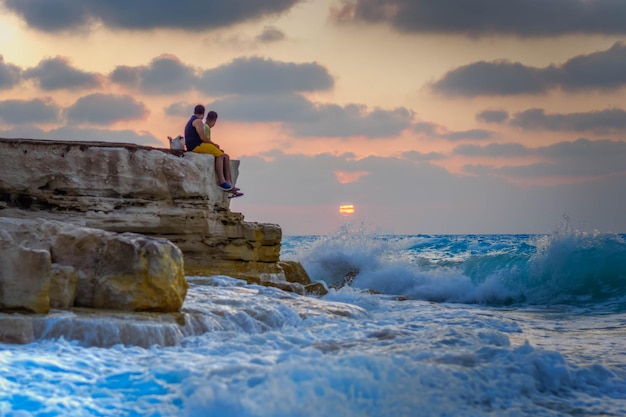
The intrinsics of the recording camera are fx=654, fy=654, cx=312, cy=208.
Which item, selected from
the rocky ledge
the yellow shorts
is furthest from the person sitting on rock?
the rocky ledge

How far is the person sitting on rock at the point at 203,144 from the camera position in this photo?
12352 millimetres

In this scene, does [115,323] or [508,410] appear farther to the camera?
[115,323]

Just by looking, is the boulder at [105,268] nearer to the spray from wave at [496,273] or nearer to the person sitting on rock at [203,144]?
the person sitting on rock at [203,144]

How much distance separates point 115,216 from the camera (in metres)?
11.0

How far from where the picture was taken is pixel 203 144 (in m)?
12.4

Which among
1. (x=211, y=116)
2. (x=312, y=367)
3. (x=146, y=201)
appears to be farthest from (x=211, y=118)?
(x=312, y=367)

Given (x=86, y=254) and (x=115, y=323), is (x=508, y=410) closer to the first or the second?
(x=115, y=323)

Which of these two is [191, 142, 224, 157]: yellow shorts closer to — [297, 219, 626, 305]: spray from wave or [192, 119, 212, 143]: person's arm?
[192, 119, 212, 143]: person's arm

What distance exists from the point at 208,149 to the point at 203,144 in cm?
14

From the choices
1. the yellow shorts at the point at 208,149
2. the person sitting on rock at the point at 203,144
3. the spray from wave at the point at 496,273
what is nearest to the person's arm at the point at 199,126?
the person sitting on rock at the point at 203,144

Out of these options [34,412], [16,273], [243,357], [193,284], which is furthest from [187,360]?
[193,284]

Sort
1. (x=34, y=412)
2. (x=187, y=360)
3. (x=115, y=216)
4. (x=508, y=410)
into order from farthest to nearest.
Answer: (x=115, y=216) → (x=187, y=360) → (x=508, y=410) → (x=34, y=412)

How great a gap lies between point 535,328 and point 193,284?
528 centimetres

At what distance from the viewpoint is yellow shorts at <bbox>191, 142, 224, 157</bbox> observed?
12.3m
